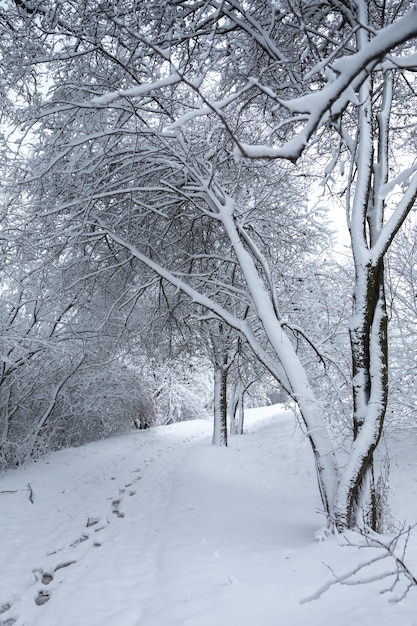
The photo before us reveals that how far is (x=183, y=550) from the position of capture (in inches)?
173

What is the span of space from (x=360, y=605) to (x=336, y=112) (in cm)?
266

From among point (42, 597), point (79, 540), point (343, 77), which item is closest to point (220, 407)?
point (79, 540)

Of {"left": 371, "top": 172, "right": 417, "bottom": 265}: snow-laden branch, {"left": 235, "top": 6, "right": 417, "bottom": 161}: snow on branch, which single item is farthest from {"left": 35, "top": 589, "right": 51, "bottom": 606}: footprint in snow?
{"left": 371, "top": 172, "right": 417, "bottom": 265}: snow-laden branch

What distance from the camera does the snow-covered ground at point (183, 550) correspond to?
2.79 meters

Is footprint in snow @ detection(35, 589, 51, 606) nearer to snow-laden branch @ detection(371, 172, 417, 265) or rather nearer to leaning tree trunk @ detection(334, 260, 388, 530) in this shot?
leaning tree trunk @ detection(334, 260, 388, 530)

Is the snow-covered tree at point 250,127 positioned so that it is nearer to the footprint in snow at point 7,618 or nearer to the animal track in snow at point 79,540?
the footprint in snow at point 7,618

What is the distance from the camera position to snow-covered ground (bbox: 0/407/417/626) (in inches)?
110

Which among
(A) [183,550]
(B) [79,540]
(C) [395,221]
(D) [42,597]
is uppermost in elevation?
(C) [395,221]

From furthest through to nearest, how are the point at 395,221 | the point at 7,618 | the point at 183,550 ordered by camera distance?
the point at 183,550
the point at 395,221
the point at 7,618

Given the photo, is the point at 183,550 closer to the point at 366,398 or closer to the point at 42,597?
the point at 42,597

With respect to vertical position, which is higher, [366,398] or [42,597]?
[366,398]

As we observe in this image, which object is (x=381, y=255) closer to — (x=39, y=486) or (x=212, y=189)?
(x=212, y=189)

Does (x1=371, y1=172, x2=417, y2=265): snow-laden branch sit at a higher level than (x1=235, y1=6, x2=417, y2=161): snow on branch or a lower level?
higher

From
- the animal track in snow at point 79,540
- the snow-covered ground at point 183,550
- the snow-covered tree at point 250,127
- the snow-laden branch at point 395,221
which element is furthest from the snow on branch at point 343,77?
the animal track in snow at point 79,540
